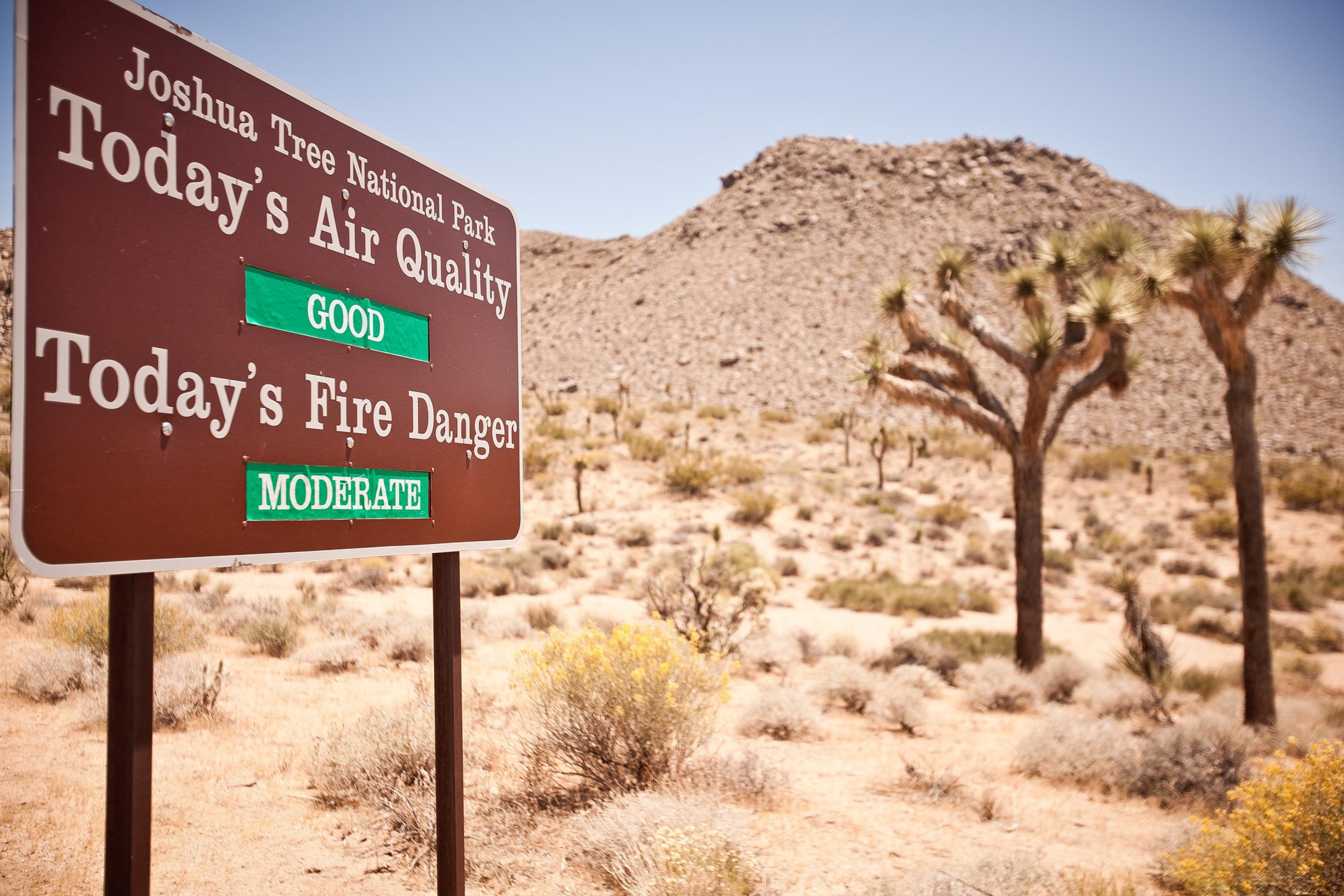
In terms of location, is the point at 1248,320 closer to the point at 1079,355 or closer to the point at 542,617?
the point at 1079,355

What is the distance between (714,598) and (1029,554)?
496 cm

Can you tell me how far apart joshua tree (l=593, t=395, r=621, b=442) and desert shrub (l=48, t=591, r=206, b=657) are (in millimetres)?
26079

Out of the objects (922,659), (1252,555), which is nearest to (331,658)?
(922,659)

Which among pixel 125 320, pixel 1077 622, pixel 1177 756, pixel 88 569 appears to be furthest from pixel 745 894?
pixel 1077 622

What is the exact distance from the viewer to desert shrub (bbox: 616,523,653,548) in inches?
846

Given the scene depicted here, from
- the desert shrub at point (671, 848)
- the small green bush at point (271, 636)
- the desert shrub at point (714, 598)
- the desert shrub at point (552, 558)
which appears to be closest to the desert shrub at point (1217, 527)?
the desert shrub at point (714, 598)

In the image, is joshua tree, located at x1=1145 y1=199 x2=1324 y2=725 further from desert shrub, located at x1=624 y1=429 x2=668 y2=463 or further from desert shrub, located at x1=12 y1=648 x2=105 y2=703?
desert shrub, located at x1=624 y1=429 x2=668 y2=463

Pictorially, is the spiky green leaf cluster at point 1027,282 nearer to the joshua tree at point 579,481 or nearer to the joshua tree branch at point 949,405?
the joshua tree branch at point 949,405

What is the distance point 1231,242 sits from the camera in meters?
9.18

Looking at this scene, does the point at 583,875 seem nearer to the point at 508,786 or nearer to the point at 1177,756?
the point at 508,786

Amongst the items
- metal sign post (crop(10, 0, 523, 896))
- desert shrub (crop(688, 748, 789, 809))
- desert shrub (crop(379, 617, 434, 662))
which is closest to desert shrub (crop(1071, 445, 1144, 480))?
desert shrub (crop(379, 617, 434, 662))

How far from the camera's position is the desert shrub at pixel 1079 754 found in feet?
24.6

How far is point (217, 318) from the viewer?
2572mm

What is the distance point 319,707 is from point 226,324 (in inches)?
236
